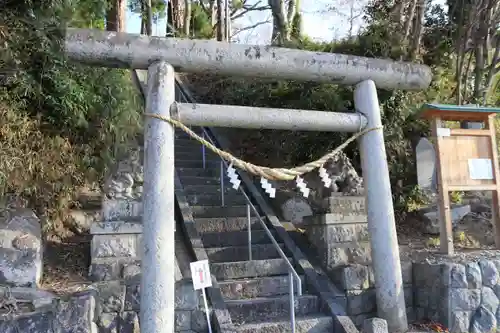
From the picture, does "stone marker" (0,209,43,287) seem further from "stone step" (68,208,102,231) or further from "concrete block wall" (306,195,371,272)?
"concrete block wall" (306,195,371,272)

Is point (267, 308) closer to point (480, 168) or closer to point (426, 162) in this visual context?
point (426, 162)

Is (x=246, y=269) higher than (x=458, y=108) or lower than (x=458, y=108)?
lower

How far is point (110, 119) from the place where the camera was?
216 inches

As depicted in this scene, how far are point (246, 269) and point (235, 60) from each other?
254 centimetres

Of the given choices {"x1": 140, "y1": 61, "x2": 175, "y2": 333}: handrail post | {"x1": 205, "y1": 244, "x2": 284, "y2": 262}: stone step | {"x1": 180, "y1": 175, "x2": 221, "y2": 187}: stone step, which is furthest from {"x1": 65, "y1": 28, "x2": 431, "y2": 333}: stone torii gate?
{"x1": 180, "y1": 175, "x2": 221, "y2": 187}: stone step

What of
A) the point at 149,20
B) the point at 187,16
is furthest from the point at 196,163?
the point at 187,16

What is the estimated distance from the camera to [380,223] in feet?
16.1

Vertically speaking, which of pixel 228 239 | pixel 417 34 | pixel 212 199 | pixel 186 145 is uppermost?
pixel 417 34

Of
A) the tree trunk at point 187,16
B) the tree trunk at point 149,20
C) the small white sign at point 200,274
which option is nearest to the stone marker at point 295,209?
the small white sign at point 200,274

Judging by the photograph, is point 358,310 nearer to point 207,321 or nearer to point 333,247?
point 333,247

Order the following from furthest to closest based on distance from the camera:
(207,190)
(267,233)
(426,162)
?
(207,190), (426,162), (267,233)

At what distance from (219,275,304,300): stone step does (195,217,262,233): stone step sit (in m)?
1.15

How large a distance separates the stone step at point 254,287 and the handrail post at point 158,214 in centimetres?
117

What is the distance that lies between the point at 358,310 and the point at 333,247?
858 millimetres
